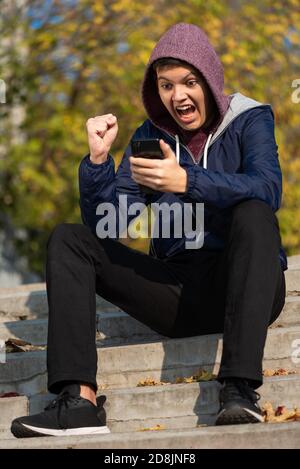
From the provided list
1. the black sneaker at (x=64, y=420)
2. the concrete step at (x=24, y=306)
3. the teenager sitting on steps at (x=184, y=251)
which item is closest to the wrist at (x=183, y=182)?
the teenager sitting on steps at (x=184, y=251)

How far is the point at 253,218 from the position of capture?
131 inches

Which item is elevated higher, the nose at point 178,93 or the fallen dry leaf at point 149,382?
the nose at point 178,93

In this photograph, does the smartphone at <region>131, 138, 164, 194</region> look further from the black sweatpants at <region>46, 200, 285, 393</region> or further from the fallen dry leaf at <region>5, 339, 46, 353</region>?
the fallen dry leaf at <region>5, 339, 46, 353</region>

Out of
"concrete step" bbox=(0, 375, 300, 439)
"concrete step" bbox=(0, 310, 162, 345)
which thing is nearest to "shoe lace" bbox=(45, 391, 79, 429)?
"concrete step" bbox=(0, 375, 300, 439)

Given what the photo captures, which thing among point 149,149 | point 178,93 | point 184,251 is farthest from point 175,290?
point 178,93

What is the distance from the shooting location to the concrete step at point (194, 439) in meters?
3.00

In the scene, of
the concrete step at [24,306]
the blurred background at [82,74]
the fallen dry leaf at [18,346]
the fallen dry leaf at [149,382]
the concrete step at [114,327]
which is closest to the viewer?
the fallen dry leaf at [149,382]

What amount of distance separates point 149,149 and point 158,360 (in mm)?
1015

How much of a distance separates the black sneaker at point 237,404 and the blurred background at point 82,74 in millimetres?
6390

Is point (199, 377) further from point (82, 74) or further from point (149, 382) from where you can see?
point (82, 74)

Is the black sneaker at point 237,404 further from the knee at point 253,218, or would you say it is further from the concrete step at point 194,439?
the knee at point 253,218
